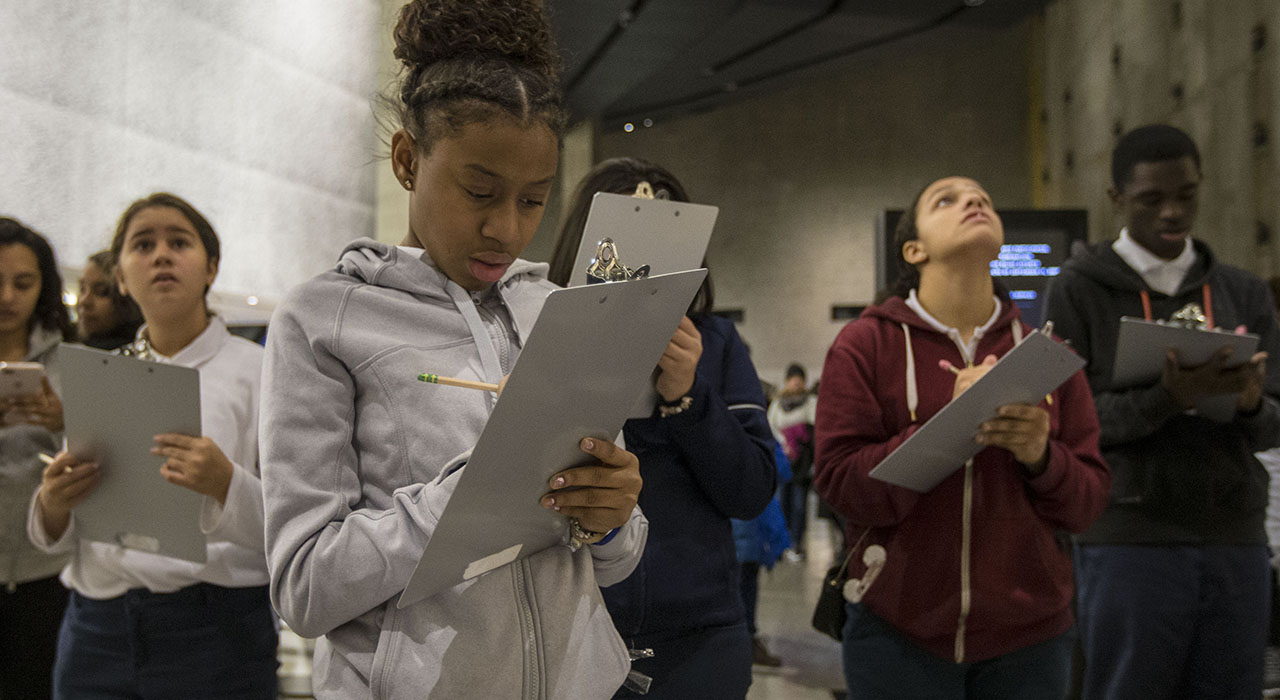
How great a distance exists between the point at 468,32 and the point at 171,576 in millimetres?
1346

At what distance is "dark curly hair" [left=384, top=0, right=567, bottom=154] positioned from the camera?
107 cm

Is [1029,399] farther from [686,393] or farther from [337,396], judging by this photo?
[337,396]

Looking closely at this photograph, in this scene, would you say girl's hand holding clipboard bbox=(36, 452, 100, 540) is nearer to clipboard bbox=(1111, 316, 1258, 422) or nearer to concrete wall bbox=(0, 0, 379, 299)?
concrete wall bbox=(0, 0, 379, 299)

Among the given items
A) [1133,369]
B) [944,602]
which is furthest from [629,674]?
[1133,369]

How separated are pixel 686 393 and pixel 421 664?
0.73 m

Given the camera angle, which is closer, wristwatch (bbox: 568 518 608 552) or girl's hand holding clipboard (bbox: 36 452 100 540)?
wristwatch (bbox: 568 518 608 552)

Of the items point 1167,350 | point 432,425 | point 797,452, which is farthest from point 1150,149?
point 797,452

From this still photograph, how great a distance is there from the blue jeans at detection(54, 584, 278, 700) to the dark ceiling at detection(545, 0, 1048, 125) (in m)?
6.99

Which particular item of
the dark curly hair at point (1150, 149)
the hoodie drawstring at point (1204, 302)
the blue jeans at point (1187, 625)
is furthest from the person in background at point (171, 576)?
the dark curly hair at point (1150, 149)

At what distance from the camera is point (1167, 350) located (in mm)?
2125

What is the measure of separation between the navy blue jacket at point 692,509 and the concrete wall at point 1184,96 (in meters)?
4.79

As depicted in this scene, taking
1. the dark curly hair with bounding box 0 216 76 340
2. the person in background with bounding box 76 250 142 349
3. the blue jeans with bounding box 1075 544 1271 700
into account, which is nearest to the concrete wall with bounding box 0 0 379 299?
the person in background with bounding box 76 250 142 349

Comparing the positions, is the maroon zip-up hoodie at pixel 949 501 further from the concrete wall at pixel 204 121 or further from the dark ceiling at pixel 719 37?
the dark ceiling at pixel 719 37

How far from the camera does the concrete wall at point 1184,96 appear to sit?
532cm
